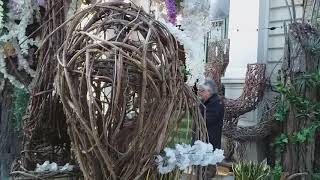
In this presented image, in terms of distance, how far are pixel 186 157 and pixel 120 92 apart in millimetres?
493

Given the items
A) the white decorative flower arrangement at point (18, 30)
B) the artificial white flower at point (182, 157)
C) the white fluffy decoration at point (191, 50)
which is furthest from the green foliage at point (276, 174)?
the artificial white flower at point (182, 157)

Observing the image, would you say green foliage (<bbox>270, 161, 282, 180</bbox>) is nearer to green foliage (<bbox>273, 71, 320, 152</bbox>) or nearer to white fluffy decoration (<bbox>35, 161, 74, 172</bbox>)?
green foliage (<bbox>273, 71, 320, 152</bbox>)

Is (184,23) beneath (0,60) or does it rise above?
above

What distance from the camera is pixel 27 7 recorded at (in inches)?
154

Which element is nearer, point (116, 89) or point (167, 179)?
point (116, 89)

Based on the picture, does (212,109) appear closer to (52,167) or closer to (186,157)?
(52,167)

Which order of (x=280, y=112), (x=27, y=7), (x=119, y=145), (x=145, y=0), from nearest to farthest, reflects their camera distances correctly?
(x=119, y=145) → (x=27, y=7) → (x=280, y=112) → (x=145, y=0)

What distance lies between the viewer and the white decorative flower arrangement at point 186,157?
238 cm

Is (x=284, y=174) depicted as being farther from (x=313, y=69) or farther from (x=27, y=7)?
(x=27, y=7)

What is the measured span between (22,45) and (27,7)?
1.05 ft

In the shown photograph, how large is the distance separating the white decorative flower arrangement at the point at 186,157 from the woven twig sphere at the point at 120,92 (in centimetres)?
5

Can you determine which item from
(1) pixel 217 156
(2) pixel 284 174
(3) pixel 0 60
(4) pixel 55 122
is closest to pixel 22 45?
(3) pixel 0 60

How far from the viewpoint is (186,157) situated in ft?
7.98

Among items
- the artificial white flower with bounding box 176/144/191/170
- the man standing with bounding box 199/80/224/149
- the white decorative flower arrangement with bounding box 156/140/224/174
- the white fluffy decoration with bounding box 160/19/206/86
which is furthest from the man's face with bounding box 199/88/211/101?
the artificial white flower with bounding box 176/144/191/170
